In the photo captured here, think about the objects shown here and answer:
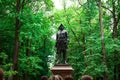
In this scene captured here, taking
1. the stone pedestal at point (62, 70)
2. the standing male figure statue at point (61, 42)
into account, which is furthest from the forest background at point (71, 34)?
the stone pedestal at point (62, 70)

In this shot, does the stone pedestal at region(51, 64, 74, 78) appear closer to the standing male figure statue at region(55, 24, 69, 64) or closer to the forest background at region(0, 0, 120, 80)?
the standing male figure statue at region(55, 24, 69, 64)

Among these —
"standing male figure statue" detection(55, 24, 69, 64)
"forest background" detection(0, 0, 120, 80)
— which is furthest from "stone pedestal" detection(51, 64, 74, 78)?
"forest background" detection(0, 0, 120, 80)

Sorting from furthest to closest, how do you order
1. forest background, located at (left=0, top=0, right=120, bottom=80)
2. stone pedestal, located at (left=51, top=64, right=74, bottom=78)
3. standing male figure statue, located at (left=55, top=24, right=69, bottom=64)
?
forest background, located at (left=0, top=0, right=120, bottom=80) → standing male figure statue, located at (left=55, top=24, right=69, bottom=64) → stone pedestal, located at (left=51, top=64, right=74, bottom=78)

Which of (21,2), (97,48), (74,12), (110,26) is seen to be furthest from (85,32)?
(21,2)

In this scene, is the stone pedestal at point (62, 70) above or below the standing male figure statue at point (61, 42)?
below

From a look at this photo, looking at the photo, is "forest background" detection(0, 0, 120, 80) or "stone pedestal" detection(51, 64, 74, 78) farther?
"forest background" detection(0, 0, 120, 80)

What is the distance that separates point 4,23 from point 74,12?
17.9 meters

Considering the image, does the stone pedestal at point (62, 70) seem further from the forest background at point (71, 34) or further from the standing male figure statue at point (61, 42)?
the forest background at point (71, 34)

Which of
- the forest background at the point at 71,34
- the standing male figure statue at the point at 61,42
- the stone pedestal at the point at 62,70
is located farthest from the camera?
the forest background at the point at 71,34

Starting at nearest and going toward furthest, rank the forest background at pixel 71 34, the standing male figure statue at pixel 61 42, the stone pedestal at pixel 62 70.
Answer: the stone pedestal at pixel 62 70, the standing male figure statue at pixel 61 42, the forest background at pixel 71 34

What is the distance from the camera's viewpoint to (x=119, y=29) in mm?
37781

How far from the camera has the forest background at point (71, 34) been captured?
88.5 ft

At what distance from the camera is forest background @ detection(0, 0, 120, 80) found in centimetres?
2698

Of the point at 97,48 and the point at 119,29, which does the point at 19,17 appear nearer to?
the point at 97,48
